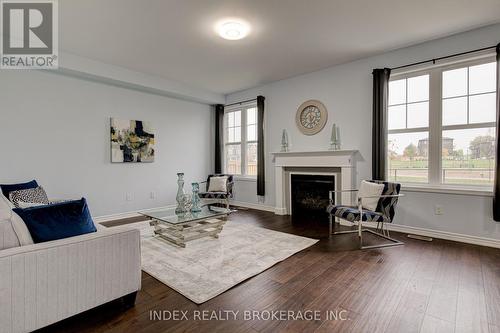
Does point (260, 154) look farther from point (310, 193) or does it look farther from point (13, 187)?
point (13, 187)

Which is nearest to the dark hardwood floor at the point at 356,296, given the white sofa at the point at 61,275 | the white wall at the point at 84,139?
the white sofa at the point at 61,275

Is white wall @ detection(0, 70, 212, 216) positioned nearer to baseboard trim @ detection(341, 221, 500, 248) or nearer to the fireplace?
the fireplace

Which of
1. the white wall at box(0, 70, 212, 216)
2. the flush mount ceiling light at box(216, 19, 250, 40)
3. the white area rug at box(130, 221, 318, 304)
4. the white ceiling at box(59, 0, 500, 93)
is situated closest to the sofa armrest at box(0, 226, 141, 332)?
the white area rug at box(130, 221, 318, 304)

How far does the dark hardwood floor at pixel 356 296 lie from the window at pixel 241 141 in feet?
10.9

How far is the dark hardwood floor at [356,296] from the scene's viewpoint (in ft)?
5.51

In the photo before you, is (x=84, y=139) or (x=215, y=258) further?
(x=84, y=139)

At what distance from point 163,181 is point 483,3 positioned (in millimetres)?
5579

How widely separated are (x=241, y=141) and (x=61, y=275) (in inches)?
192

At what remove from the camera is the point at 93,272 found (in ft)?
5.50

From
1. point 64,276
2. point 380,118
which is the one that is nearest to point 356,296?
point 64,276

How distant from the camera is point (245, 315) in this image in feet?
5.92

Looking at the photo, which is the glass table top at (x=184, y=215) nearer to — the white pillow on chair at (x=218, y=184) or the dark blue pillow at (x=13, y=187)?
the dark blue pillow at (x=13, y=187)

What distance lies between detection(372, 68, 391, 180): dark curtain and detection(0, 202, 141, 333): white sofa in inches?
137

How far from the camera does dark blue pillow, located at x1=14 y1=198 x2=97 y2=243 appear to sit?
1587mm
